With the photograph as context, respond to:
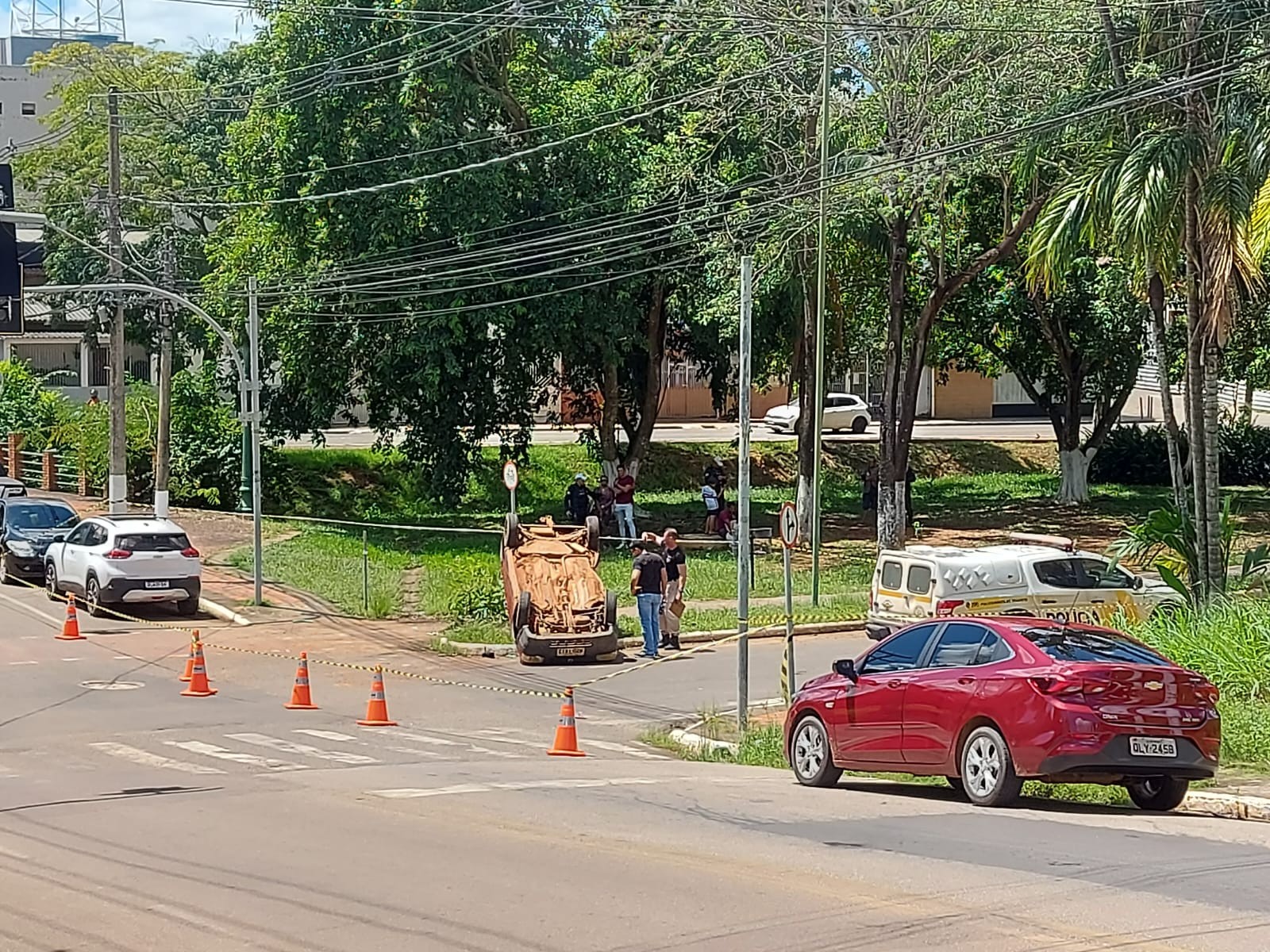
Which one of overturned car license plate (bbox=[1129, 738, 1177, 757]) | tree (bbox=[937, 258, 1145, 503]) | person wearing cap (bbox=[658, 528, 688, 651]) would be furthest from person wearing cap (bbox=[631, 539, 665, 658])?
tree (bbox=[937, 258, 1145, 503])

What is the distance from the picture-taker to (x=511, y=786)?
47.0 ft

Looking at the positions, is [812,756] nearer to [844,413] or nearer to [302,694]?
[302,694]

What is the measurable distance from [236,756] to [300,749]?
2.81 feet

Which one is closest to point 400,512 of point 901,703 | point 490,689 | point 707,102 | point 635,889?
point 707,102

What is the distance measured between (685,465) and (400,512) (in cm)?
1201

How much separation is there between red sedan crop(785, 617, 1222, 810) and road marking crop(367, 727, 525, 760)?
4627 millimetres

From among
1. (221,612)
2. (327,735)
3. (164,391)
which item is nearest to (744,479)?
(327,735)

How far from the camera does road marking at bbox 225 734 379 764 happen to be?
16.6 m

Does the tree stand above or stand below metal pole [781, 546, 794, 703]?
above

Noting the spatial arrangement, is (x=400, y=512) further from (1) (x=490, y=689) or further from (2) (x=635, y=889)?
(2) (x=635, y=889)

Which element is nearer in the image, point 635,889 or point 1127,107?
point 635,889

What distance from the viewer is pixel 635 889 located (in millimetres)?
9266

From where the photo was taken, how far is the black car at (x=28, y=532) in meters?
34.3

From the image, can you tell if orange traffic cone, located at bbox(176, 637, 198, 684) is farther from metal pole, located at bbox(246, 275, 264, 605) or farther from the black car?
the black car
